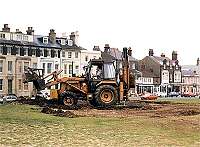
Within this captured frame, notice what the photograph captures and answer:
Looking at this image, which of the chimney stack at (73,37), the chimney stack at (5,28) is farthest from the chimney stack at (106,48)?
the chimney stack at (5,28)

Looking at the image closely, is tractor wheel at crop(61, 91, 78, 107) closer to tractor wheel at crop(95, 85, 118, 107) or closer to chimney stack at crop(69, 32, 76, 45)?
tractor wheel at crop(95, 85, 118, 107)

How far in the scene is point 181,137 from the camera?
19.9m

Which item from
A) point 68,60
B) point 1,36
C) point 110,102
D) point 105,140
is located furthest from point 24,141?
point 68,60

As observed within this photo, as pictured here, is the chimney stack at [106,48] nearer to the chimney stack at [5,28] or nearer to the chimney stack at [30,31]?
the chimney stack at [30,31]

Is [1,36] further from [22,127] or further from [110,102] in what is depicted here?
[22,127]

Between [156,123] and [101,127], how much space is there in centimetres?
361

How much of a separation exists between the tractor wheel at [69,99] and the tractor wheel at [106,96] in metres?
2.01

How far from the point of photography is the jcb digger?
38.4 m

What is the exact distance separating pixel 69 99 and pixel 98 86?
8.84 ft

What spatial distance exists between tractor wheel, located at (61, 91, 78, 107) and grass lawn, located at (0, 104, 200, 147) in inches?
480

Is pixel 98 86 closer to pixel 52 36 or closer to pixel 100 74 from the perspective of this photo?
pixel 100 74

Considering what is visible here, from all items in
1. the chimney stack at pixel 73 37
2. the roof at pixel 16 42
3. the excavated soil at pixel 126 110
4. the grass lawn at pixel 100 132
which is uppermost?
the chimney stack at pixel 73 37

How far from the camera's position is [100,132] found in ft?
68.9

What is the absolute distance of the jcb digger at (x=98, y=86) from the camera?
1513 inches
